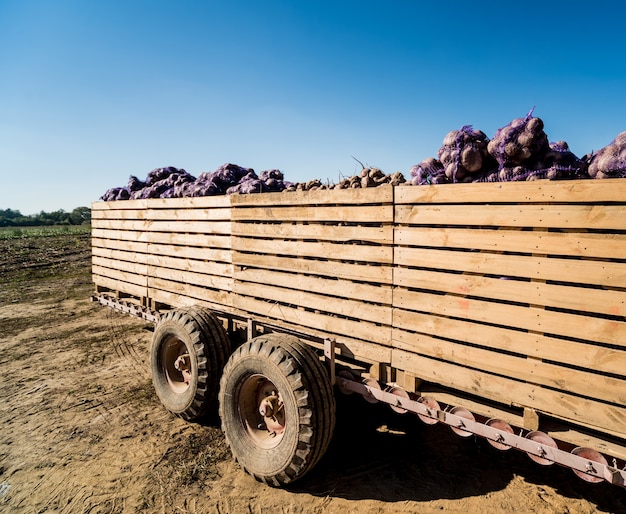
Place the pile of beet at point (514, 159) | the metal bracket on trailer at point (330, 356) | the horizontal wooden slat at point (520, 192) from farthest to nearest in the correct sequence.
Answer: the metal bracket on trailer at point (330, 356) < the pile of beet at point (514, 159) < the horizontal wooden slat at point (520, 192)

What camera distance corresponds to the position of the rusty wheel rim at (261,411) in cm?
368

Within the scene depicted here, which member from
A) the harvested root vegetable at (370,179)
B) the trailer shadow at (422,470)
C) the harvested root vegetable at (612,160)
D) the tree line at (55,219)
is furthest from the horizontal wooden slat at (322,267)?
the tree line at (55,219)

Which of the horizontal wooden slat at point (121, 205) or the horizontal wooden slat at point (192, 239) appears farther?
the horizontal wooden slat at point (121, 205)

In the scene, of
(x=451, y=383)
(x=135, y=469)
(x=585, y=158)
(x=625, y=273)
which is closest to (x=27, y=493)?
(x=135, y=469)

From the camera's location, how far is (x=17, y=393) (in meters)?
5.72

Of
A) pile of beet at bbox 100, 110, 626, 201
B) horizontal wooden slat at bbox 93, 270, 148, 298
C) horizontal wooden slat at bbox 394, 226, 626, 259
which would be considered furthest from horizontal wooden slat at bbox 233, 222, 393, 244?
horizontal wooden slat at bbox 93, 270, 148, 298

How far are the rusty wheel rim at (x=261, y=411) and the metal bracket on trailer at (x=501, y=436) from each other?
26.7 inches

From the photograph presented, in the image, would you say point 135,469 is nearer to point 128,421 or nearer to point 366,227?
point 128,421

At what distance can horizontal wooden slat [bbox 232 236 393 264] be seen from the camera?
338 cm

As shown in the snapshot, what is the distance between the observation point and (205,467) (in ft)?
12.7

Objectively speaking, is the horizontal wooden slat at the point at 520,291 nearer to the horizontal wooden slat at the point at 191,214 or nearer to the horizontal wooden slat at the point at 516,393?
the horizontal wooden slat at the point at 516,393

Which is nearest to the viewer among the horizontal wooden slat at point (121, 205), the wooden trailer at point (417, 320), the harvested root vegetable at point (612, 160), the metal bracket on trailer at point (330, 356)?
the wooden trailer at point (417, 320)

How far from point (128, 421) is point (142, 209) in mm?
3054

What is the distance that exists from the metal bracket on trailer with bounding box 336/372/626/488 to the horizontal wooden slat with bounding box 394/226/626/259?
4.00 feet
